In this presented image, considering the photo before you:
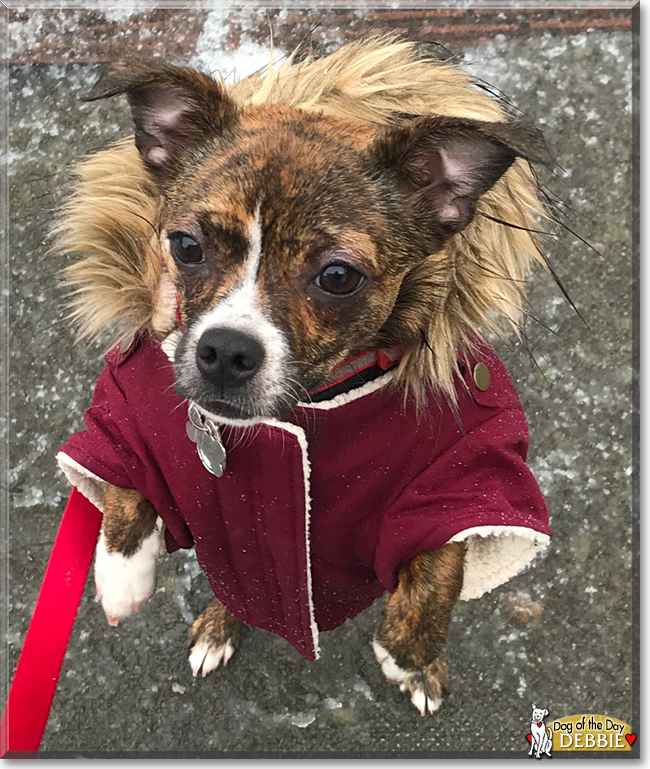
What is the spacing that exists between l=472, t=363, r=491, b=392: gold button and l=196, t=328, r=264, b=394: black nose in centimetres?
55

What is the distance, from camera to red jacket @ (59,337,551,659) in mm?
1597

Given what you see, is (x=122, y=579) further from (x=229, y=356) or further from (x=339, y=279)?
(x=339, y=279)

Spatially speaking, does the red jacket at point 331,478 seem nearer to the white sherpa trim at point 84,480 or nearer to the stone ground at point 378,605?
the white sherpa trim at point 84,480

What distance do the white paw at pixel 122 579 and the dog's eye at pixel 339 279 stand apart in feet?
2.99

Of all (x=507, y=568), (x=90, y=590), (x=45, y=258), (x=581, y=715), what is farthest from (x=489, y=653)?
(x=45, y=258)

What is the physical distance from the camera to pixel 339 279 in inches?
55.8

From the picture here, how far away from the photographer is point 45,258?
9.85 ft

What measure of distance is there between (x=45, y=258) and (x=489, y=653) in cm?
241

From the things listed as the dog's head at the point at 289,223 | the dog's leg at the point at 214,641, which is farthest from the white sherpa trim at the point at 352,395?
the dog's leg at the point at 214,641

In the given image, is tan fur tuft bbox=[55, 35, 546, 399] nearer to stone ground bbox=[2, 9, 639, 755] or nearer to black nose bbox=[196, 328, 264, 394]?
black nose bbox=[196, 328, 264, 394]

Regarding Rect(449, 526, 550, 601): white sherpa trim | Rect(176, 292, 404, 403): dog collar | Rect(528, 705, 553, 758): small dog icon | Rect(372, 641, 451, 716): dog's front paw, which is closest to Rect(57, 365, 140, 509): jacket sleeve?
Rect(176, 292, 404, 403): dog collar

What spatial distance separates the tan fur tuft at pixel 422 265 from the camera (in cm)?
155

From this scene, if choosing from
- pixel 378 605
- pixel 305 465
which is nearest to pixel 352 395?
pixel 305 465

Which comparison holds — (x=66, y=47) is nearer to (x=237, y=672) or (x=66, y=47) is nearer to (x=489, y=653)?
(x=237, y=672)
